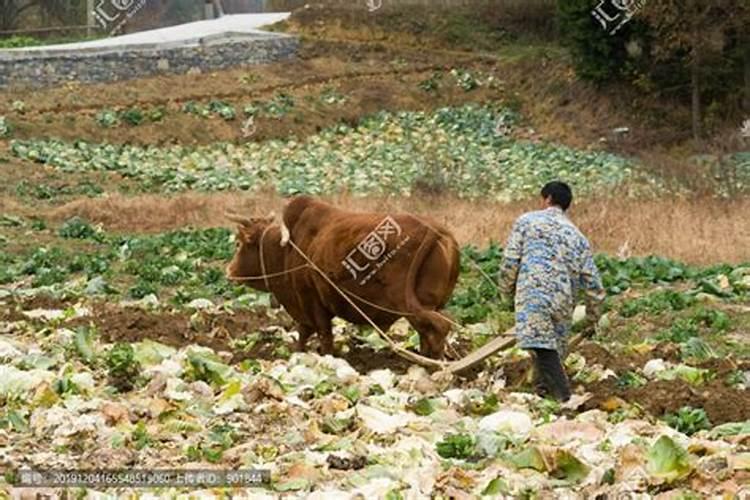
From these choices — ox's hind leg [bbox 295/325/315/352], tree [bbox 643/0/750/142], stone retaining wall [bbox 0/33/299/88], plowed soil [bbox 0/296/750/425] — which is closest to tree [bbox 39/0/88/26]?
stone retaining wall [bbox 0/33/299/88]

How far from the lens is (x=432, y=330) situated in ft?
45.1

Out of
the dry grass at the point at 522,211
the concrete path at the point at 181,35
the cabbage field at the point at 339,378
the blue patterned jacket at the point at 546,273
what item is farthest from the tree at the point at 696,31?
the blue patterned jacket at the point at 546,273

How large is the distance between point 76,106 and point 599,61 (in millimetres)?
14354

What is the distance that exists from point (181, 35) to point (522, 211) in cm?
2742

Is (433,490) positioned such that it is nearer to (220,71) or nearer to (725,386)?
(725,386)

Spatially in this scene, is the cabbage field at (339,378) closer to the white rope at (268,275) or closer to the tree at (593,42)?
the white rope at (268,275)

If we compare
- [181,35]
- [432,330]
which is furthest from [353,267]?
[181,35]

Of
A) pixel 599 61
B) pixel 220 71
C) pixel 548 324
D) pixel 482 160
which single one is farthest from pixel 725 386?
pixel 220 71

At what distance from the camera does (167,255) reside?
77.0ft

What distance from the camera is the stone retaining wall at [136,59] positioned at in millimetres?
46969

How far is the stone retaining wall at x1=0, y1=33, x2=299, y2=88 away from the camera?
4697cm

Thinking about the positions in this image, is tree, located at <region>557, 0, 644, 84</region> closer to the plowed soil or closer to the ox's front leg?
the plowed soil

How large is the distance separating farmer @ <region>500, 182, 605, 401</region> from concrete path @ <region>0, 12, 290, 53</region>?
37110 mm

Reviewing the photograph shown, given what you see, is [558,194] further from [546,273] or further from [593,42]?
[593,42]
